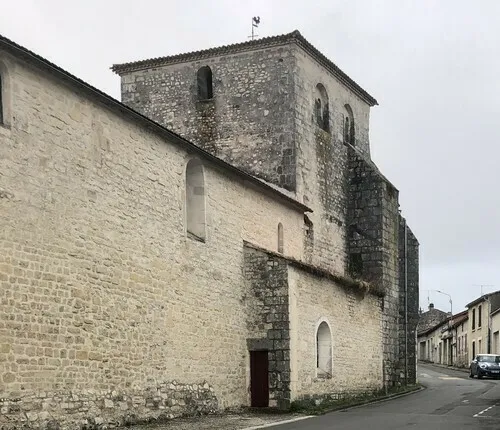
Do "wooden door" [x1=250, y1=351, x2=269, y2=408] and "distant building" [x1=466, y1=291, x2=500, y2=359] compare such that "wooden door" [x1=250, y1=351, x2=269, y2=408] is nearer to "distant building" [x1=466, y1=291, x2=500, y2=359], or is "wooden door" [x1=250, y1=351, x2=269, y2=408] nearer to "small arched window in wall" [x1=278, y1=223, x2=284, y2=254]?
"small arched window in wall" [x1=278, y1=223, x2=284, y2=254]

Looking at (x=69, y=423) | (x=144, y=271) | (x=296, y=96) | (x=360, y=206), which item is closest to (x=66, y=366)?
(x=69, y=423)

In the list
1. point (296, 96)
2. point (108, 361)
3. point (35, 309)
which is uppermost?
point (296, 96)

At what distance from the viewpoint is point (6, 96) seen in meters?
11.8

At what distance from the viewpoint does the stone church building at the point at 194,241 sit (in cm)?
1197

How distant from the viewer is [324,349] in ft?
68.3

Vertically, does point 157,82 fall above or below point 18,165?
above

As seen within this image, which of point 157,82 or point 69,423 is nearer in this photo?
point 69,423

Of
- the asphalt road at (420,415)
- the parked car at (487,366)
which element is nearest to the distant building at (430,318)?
the parked car at (487,366)

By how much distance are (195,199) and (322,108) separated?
10369 mm

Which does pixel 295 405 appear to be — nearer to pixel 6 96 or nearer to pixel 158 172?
pixel 158 172

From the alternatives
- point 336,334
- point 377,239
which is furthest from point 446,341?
point 336,334

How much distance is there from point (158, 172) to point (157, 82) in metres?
11.0

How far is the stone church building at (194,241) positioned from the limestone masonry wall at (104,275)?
0.04 m

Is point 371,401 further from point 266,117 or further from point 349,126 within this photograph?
point 349,126
